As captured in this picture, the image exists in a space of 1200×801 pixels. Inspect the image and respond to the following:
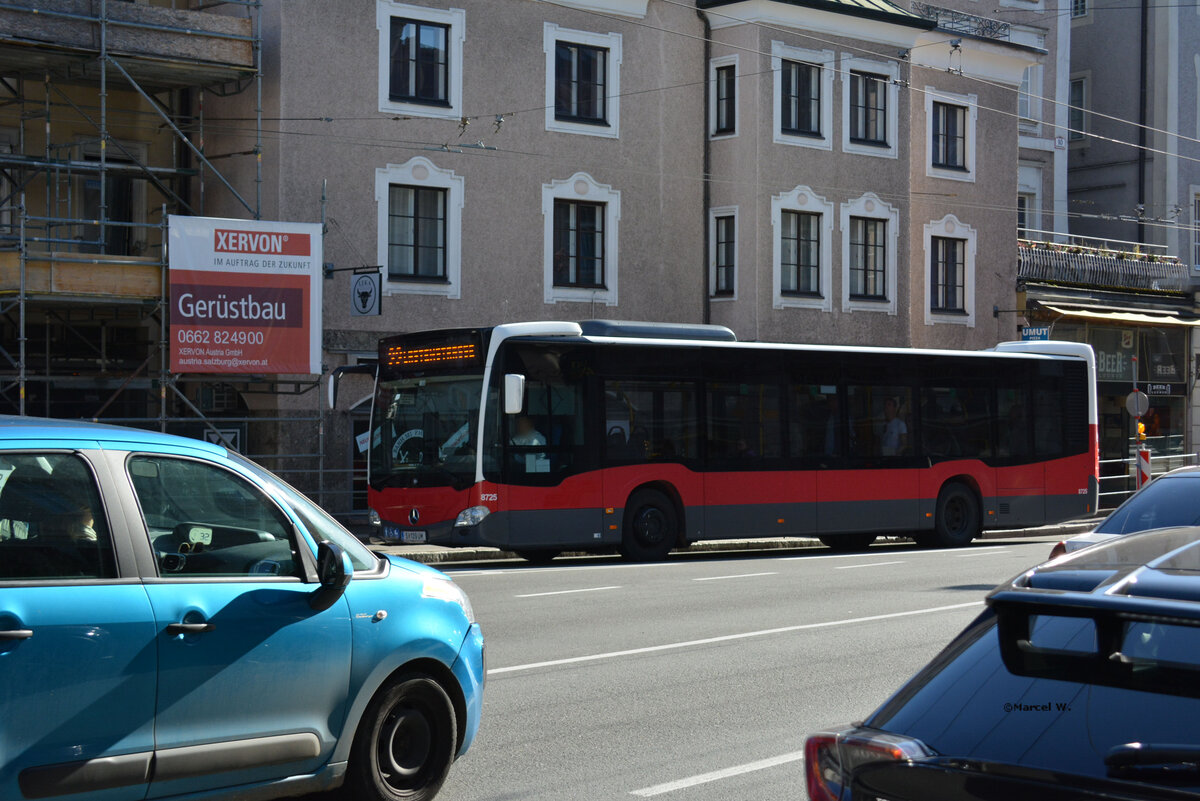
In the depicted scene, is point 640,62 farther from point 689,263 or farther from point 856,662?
point 856,662

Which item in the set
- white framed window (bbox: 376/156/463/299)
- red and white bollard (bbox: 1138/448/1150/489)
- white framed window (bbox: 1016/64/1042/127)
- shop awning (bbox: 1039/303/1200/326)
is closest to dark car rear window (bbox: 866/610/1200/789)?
white framed window (bbox: 376/156/463/299)

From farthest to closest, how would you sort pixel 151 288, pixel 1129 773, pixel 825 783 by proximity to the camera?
pixel 151 288
pixel 825 783
pixel 1129 773

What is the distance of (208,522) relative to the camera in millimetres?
5895

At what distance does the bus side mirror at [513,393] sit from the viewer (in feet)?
59.7

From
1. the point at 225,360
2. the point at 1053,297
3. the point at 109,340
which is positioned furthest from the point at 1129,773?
the point at 1053,297

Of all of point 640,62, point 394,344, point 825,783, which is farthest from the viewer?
point 640,62

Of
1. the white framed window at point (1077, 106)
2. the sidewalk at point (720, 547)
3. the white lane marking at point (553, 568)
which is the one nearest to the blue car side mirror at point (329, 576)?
the sidewalk at point (720, 547)

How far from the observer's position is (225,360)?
2169 centimetres

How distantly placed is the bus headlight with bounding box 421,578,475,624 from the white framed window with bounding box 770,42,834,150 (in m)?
23.7

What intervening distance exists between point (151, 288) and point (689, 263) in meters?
11.7

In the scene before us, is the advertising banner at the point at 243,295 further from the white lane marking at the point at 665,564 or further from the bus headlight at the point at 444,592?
the bus headlight at the point at 444,592

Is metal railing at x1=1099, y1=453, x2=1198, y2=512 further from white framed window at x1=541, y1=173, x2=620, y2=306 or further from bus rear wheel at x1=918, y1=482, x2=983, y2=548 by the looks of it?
white framed window at x1=541, y1=173, x2=620, y2=306

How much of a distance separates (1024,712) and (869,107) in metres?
29.1

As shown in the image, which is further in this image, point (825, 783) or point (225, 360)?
point (225, 360)
